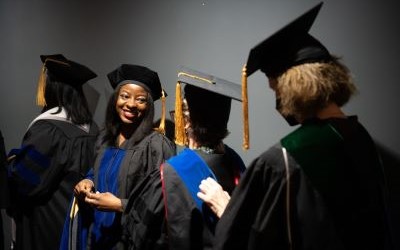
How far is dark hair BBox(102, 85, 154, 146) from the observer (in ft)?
5.82

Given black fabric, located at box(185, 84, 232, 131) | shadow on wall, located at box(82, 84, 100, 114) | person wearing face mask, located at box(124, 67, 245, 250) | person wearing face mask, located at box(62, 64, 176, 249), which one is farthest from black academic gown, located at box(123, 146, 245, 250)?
shadow on wall, located at box(82, 84, 100, 114)

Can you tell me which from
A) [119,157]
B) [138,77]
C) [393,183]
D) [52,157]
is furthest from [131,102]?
[393,183]

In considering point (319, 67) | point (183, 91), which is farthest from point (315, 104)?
point (183, 91)

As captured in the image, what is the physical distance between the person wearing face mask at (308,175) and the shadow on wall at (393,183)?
1.94ft

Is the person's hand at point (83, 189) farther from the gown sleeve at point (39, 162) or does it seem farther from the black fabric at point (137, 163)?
the gown sleeve at point (39, 162)

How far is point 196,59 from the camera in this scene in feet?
6.33

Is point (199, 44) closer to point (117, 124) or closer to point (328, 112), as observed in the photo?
point (117, 124)

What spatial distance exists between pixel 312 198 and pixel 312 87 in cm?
29

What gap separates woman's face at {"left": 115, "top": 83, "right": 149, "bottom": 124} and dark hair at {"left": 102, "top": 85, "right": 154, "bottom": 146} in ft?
0.07

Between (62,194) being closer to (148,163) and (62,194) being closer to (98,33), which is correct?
(148,163)

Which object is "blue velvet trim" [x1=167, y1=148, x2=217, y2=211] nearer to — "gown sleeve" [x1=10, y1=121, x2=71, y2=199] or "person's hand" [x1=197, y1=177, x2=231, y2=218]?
"person's hand" [x1=197, y1=177, x2=231, y2=218]

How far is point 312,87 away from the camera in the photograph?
0.99 m

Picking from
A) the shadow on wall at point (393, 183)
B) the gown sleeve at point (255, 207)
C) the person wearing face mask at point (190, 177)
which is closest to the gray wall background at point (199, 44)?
the shadow on wall at point (393, 183)

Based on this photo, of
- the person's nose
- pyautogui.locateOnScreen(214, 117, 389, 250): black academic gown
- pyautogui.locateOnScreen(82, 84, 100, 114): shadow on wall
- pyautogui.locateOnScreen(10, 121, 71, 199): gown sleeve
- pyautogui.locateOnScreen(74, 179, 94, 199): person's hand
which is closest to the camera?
pyautogui.locateOnScreen(214, 117, 389, 250): black academic gown
